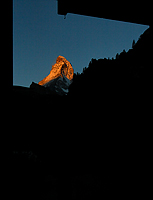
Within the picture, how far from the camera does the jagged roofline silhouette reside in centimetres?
138

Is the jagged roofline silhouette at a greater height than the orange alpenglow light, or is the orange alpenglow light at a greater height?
the orange alpenglow light

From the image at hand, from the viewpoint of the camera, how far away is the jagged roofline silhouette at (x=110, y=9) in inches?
54.4

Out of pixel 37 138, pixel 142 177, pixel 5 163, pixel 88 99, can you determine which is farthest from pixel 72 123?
pixel 5 163

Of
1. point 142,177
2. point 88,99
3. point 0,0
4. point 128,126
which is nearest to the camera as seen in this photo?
point 0,0

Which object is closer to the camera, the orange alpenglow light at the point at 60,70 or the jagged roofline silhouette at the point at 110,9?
the jagged roofline silhouette at the point at 110,9

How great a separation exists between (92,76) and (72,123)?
233 centimetres

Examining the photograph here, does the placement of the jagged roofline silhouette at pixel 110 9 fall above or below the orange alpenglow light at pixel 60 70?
below

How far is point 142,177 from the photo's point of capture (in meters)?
3.48

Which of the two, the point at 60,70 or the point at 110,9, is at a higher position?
the point at 60,70

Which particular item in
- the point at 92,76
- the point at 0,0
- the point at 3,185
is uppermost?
the point at 92,76

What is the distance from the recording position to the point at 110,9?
147 centimetres

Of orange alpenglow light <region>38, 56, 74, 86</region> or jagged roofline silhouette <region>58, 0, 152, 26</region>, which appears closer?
jagged roofline silhouette <region>58, 0, 152, 26</region>

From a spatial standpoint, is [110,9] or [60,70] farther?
[60,70]

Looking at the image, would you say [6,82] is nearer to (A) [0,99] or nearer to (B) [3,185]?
(A) [0,99]
